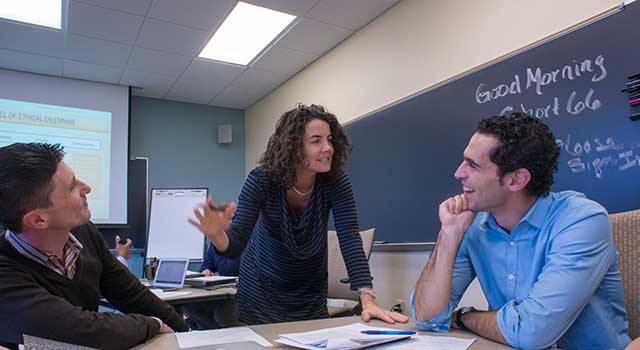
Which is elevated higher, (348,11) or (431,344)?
(348,11)

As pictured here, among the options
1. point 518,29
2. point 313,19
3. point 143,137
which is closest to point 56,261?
point 518,29

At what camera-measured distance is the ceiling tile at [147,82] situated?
456 centimetres

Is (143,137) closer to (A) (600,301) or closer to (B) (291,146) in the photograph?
(B) (291,146)

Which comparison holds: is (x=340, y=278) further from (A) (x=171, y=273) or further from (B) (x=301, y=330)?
(B) (x=301, y=330)

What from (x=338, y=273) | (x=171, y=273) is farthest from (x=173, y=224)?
(x=338, y=273)

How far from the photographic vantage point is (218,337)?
1054 millimetres

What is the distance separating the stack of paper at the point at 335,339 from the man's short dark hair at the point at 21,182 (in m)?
0.70

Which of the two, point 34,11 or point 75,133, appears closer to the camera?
point 34,11

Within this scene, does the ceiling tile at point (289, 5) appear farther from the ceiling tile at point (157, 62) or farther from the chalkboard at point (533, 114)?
the ceiling tile at point (157, 62)

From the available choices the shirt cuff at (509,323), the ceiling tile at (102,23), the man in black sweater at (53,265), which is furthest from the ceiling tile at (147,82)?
the shirt cuff at (509,323)

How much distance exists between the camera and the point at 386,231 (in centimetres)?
321

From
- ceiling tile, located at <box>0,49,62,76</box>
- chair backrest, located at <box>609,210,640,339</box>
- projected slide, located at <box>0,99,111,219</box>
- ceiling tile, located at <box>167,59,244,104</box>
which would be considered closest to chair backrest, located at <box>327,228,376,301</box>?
chair backrest, located at <box>609,210,640,339</box>

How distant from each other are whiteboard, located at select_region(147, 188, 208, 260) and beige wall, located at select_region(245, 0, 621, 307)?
1.36m

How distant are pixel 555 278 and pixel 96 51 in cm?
415
